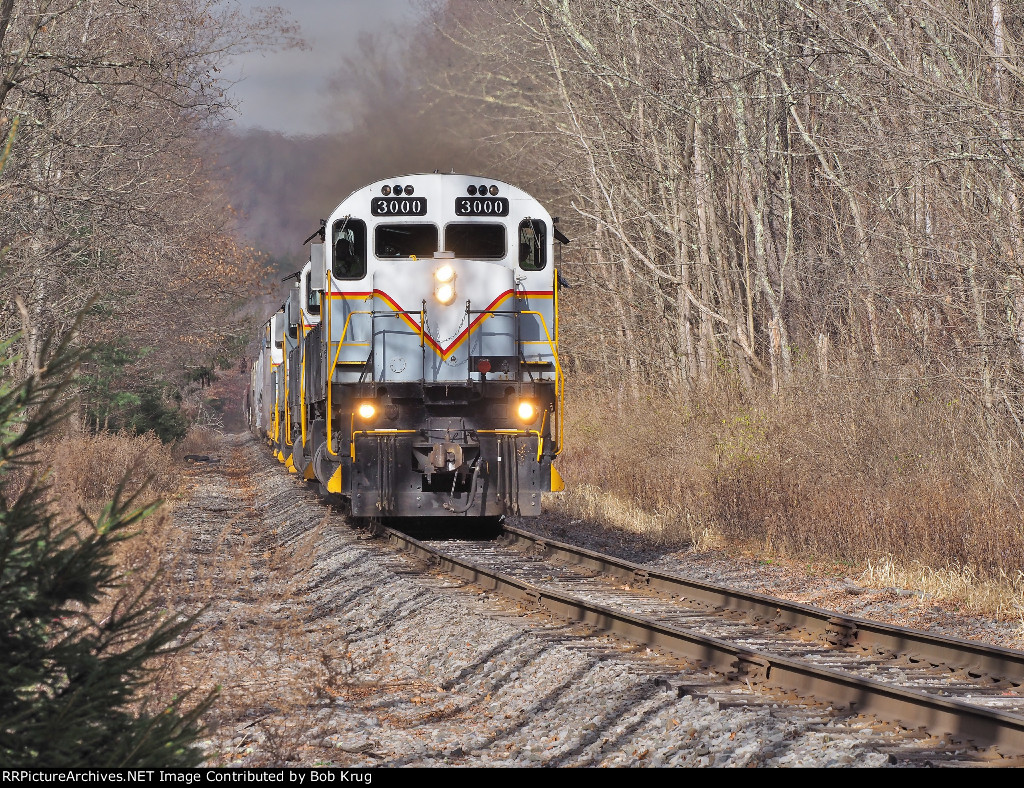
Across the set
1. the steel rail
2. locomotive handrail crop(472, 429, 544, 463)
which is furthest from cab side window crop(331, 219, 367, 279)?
the steel rail

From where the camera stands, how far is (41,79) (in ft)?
51.1

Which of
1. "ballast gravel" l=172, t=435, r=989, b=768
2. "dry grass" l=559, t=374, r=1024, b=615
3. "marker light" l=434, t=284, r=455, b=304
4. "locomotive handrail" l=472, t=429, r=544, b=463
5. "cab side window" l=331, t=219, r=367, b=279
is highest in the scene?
"cab side window" l=331, t=219, r=367, b=279

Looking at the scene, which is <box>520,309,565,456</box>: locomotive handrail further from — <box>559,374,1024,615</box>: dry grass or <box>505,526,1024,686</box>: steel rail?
<box>559,374,1024,615</box>: dry grass

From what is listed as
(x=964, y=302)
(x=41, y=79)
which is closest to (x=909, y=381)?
(x=964, y=302)

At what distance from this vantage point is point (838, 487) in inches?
533

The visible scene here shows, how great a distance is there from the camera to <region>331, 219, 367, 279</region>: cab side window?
13094 mm

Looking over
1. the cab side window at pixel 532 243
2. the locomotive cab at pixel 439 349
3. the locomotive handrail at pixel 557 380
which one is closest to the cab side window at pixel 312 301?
the locomotive cab at pixel 439 349

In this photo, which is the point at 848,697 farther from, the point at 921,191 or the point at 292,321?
the point at 292,321

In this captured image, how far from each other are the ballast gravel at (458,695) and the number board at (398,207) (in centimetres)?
431

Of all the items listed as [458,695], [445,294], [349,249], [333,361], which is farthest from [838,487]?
[458,695]

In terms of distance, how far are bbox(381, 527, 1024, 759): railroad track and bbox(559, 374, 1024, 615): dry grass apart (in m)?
1.68

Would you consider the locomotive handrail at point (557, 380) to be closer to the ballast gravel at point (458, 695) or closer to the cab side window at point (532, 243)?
the cab side window at point (532, 243)

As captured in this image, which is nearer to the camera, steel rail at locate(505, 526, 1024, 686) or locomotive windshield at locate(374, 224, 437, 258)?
steel rail at locate(505, 526, 1024, 686)

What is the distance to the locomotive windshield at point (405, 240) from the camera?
1324 centimetres
